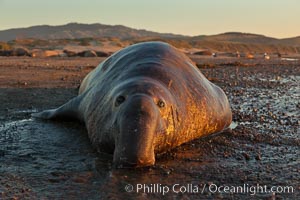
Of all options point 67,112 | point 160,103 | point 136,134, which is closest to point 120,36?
point 67,112

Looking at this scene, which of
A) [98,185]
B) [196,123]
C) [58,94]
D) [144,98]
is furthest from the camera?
[58,94]

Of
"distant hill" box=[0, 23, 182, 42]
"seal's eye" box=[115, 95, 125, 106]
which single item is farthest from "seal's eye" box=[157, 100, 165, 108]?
"distant hill" box=[0, 23, 182, 42]

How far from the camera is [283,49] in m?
77.3

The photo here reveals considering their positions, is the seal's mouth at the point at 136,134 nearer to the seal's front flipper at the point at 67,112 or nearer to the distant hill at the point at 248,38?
the seal's front flipper at the point at 67,112

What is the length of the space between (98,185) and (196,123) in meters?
2.09

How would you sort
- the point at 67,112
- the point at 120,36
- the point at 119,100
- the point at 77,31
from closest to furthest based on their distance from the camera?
the point at 119,100
the point at 67,112
the point at 120,36
the point at 77,31

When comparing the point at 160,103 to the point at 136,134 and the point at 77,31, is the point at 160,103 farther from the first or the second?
the point at 77,31

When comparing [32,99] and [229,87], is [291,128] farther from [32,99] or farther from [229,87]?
[229,87]

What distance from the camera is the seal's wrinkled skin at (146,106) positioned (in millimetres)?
4523

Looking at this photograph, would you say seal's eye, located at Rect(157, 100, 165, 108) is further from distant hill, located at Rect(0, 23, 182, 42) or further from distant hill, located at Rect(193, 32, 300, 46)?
distant hill, located at Rect(0, 23, 182, 42)

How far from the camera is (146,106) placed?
464 cm

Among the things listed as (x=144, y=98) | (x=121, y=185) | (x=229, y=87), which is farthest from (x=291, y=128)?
(x=229, y=87)

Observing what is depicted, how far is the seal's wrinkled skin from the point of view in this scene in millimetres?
4523

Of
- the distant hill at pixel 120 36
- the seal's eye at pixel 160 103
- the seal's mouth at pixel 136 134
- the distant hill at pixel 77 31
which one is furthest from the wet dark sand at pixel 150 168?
the distant hill at pixel 77 31
